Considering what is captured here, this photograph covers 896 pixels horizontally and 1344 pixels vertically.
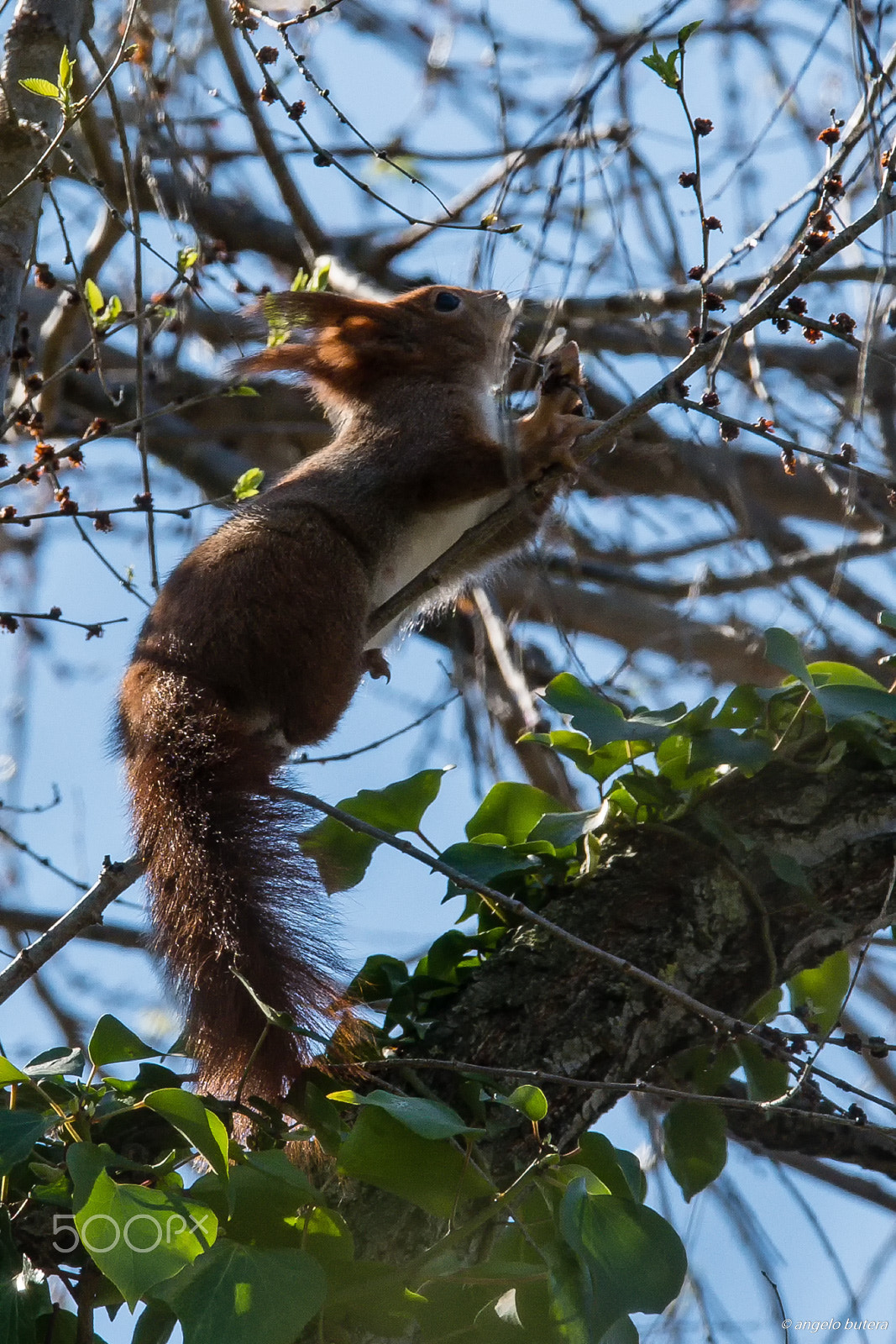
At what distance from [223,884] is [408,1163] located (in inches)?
25.1

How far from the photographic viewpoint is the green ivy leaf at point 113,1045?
83.2 inches

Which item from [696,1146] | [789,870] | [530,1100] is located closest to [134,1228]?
[530,1100]

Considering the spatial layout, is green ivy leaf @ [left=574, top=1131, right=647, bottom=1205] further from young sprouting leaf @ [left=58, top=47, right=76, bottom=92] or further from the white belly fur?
young sprouting leaf @ [left=58, top=47, right=76, bottom=92]

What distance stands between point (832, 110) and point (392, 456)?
1640 mm

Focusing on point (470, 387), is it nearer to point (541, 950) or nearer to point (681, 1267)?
point (541, 950)

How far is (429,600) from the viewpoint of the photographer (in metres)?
3.95

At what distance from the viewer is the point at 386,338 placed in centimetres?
423

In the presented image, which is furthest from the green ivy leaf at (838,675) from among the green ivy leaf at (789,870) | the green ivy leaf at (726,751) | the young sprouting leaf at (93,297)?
the young sprouting leaf at (93,297)

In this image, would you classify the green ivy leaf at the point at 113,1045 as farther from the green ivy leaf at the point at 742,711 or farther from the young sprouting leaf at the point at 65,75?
the young sprouting leaf at the point at 65,75

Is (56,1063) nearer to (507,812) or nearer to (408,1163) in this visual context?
(408,1163)

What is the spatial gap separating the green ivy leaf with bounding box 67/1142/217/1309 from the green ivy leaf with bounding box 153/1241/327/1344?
44mm

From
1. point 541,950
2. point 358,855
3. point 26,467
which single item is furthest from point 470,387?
point 541,950

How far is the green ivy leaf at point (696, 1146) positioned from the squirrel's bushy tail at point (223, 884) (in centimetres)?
77

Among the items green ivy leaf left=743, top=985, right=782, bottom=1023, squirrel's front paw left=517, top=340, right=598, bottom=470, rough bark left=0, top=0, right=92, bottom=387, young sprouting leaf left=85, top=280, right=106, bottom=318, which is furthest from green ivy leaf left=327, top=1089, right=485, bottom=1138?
young sprouting leaf left=85, top=280, right=106, bottom=318
